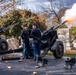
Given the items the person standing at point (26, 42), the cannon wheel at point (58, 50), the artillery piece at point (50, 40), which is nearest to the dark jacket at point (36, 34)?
the person standing at point (26, 42)

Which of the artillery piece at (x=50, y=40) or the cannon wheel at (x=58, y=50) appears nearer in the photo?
the artillery piece at (x=50, y=40)

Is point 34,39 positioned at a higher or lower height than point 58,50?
higher

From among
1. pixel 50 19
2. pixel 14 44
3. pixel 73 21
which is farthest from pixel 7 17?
pixel 73 21

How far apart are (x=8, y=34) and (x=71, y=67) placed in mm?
22399

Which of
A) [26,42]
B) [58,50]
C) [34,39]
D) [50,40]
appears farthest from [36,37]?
[58,50]

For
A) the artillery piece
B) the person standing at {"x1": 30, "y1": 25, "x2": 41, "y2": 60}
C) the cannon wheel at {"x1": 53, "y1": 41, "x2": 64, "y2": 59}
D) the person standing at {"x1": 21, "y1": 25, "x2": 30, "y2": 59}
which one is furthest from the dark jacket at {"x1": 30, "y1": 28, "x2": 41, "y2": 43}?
the cannon wheel at {"x1": 53, "y1": 41, "x2": 64, "y2": 59}

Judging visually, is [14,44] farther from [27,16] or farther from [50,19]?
[50,19]

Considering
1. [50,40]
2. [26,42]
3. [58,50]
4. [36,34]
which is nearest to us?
[36,34]

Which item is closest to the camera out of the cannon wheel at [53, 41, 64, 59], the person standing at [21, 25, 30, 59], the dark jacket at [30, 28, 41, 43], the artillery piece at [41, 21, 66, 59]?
the dark jacket at [30, 28, 41, 43]

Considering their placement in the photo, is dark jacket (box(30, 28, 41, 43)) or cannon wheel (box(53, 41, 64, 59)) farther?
cannon wheel (box(53, 41, 64, 59))

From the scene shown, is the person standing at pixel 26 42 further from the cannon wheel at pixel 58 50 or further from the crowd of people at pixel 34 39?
the cannon wheel at pixel 58 50

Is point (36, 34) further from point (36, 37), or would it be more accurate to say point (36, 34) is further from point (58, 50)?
point (58, 50)

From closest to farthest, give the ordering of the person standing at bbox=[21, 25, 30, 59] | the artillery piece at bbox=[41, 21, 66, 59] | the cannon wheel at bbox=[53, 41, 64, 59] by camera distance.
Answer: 1. the person standing at bbox=[21, 25, 30, 59]
2. the artillery piece at bbox=[41, 21, 66, 59]
3. the cannon wheel at bbox=[53, 41, 64, 59]

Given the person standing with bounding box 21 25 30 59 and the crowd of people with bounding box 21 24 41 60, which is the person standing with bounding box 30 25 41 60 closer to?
the crowd of people with bounding box 21 24 41 60
